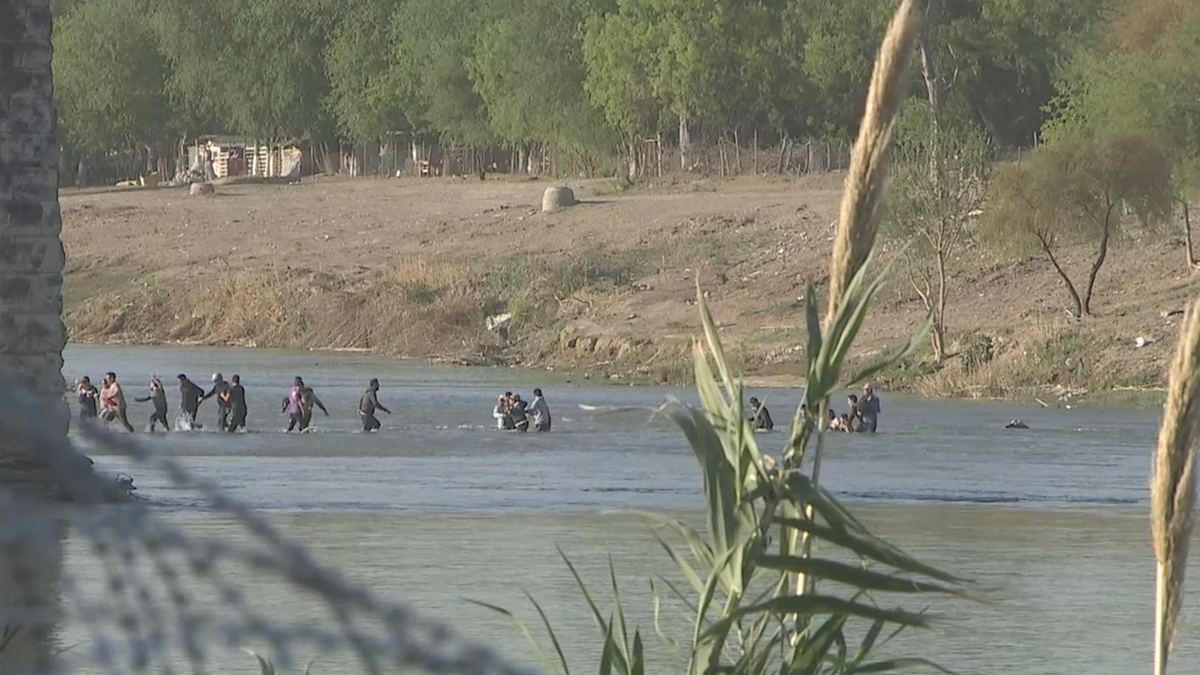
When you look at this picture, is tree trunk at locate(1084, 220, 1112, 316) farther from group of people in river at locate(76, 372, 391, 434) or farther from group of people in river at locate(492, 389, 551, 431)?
group of people in river at locate(76, 372, 391, 434)

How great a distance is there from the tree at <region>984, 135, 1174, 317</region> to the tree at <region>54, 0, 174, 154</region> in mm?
55437

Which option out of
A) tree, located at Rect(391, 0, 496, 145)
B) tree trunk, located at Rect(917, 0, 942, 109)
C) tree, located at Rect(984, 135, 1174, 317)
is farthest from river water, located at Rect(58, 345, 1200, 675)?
tree, located at Rect(391, 0, 496, 145)

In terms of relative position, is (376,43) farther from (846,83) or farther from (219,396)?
(219,396)

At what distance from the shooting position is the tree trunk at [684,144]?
254 feet

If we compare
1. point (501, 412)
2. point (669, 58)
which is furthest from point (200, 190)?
point (501, 412)

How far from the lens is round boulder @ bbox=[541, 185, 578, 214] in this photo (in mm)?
62625

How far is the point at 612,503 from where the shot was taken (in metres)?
24.4

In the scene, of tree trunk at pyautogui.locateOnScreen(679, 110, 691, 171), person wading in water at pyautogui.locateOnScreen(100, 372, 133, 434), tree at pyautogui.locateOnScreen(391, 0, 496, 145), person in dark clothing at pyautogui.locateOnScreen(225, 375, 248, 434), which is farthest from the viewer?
tree at pyautogui.locateOnScreen(391, 0, 496, 145)

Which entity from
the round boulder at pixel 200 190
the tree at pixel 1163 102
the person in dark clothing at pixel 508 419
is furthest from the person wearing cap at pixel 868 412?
the round boulder at pixel 200 190

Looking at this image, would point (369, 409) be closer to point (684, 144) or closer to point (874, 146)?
point (874, 146)

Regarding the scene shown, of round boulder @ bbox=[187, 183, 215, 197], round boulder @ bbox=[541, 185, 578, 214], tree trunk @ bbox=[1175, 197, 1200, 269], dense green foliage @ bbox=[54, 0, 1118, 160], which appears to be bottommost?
tree trunk @ bbox=[1175, 197, 1200, 269]

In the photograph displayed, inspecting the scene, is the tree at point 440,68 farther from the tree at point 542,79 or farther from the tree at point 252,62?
the tree at point 252,62

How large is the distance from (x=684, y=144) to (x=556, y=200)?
15.8 meters

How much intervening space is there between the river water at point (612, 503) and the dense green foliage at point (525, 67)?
939 inches
